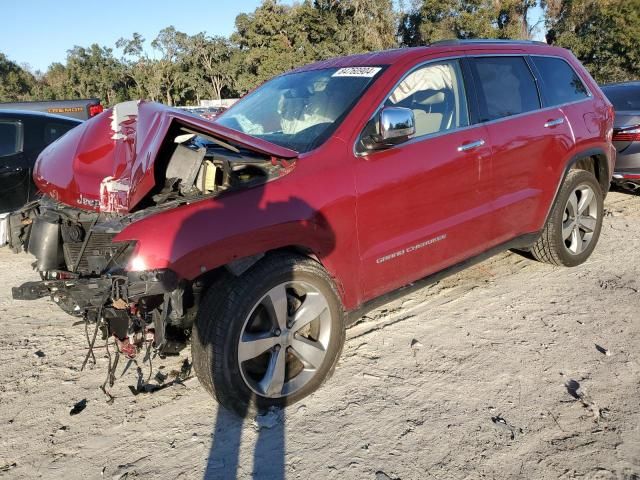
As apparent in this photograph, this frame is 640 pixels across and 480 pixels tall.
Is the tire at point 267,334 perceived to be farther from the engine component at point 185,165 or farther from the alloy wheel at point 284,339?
the engine component at point 185,165

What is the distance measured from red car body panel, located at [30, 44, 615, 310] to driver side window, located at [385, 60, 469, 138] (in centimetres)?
8

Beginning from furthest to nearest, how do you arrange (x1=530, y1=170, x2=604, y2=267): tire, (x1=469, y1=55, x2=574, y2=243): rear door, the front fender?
(x1=530, y1=170, x2=604, y2=267): tire < (x1=469, y1=55, x2=574, y2=243): rear door < the front fender

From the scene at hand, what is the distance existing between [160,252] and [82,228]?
758mm

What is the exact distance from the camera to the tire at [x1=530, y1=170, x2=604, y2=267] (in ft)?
14.9

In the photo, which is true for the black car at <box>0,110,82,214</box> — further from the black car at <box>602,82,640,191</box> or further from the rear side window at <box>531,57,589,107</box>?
the black car at <box>602,82,640,191</box>

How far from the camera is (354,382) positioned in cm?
316

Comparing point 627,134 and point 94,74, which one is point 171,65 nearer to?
point 94,74

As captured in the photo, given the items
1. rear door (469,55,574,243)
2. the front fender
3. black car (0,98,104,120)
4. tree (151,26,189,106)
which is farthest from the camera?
tree (151,26,189,106)

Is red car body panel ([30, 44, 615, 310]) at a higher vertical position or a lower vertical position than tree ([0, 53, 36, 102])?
lower

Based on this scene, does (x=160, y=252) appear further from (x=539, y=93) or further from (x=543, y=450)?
(x=539, y=93)

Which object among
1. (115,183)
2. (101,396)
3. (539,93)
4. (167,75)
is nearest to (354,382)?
(101,396)

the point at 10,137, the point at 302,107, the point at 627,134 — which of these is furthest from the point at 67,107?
the point at 627,134

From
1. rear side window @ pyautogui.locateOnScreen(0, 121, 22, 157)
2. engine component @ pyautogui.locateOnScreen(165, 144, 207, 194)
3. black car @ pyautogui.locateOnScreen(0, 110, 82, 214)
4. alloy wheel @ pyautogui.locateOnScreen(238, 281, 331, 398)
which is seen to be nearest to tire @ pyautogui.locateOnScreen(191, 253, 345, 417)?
alloy wheel @ pyautogui.locateOnScreen(238, 281, 331, 398)

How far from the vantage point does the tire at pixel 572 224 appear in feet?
14.9
